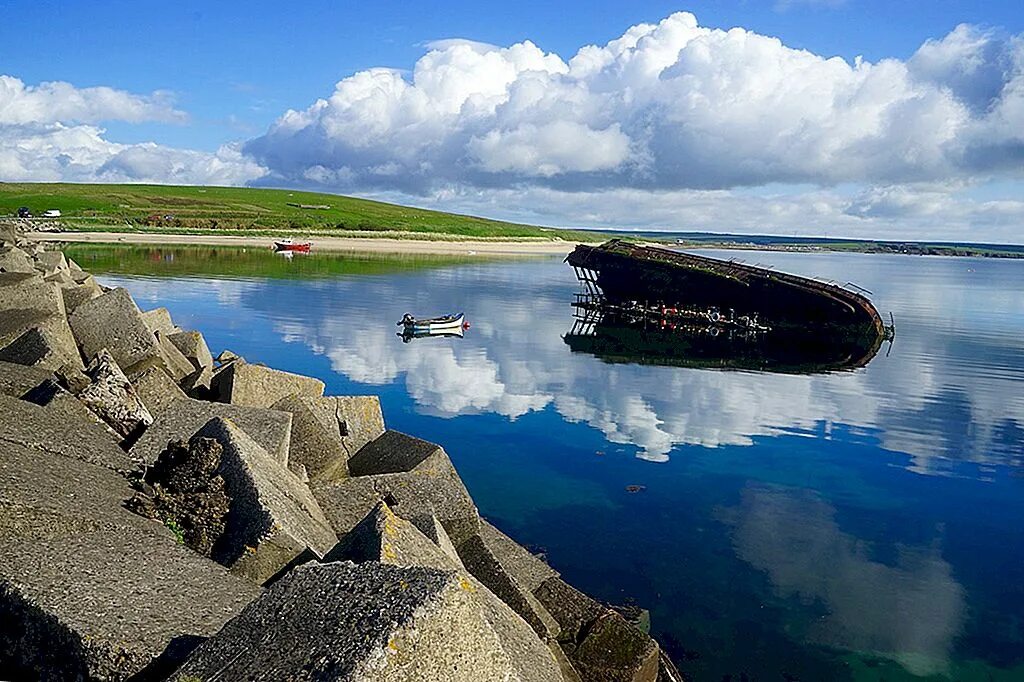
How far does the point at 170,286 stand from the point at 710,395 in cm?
3694

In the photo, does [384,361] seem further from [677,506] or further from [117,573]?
[117,573]

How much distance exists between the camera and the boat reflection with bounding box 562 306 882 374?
116 ft

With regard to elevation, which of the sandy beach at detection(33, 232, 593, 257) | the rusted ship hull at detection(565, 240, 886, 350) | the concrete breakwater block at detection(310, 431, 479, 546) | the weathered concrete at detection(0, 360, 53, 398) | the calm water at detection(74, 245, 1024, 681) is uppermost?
the weathered concrete at detection(0, 360, 53, 398)

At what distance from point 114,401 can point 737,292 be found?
44526 mm

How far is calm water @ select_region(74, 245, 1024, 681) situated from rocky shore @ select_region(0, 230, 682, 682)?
3.62m

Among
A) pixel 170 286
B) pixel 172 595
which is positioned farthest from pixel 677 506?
pixel 170 286

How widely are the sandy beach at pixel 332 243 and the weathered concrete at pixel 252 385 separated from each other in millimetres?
88364

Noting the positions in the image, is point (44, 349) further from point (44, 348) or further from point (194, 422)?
point (194, 422)

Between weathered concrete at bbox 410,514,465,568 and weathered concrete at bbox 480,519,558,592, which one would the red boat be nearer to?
weathered concrete at bbox 480,519,558,592

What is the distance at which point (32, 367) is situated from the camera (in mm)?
9422

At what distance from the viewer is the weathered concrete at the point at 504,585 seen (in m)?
7.02

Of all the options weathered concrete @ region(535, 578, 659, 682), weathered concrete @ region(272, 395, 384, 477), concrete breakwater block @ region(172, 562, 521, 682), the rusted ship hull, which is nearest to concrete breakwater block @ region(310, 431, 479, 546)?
weathered concrete @ region(272, 395, 384, 477)

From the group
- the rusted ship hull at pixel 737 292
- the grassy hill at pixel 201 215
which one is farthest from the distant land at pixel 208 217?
the rusted ship hull at pixel 737 292

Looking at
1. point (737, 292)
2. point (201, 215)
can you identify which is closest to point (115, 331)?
point (737, 292)
